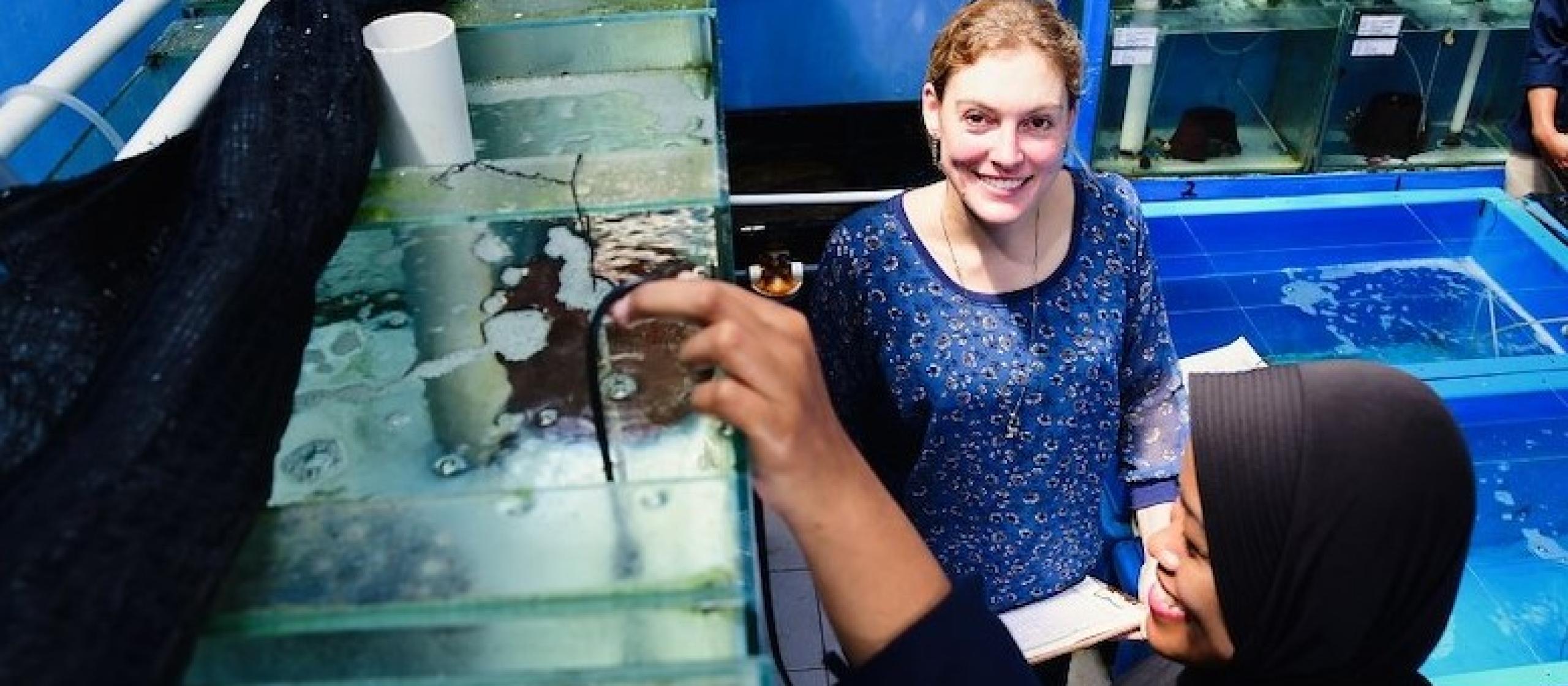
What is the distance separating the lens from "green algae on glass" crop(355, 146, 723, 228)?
126cm

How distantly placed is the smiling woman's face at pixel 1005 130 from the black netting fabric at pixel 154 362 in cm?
111

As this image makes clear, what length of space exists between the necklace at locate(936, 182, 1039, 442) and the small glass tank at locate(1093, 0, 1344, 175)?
238 centimetres

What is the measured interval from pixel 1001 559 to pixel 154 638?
69.4 inches

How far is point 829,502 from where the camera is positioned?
39.7 inches

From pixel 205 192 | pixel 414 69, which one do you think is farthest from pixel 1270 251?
pixel 205 192

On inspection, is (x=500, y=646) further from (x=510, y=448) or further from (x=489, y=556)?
(x=510, y=448)

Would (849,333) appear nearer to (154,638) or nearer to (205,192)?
(205,192)

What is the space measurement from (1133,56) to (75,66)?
363cm

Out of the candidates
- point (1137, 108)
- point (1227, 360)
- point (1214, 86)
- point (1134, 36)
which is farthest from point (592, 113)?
point (1214, 86)

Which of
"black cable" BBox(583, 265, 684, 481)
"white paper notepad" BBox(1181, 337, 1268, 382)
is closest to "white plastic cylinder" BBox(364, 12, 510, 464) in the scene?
"black cable" BBox(583, 265, 684, 481)

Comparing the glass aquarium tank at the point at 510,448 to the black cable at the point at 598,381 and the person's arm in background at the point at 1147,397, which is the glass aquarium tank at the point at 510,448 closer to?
the black cable at the point at 598,381

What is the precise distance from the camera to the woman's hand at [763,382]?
0.95 m

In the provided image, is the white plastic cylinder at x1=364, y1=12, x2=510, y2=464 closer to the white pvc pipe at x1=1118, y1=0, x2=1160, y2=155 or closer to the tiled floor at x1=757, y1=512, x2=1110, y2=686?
the tiled floor at x1=757, y1=512, x2=1110, y2=686

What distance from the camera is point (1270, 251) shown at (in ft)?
13.6
